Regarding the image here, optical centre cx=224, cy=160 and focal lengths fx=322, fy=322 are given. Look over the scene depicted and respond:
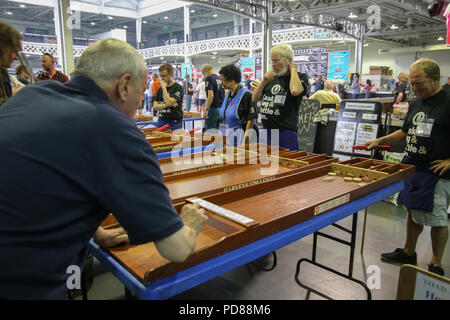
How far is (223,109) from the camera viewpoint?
11.8 ft

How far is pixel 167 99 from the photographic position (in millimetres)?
4383

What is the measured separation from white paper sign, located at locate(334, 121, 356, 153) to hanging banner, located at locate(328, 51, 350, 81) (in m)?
8.74

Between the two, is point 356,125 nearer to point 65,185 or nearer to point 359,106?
point 359,106

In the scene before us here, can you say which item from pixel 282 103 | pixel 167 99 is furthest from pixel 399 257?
pixel 167 99

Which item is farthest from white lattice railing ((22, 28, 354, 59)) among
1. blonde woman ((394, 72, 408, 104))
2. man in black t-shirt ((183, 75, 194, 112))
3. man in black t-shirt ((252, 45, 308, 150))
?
man in black t-shirt ((252, 45, 308, 150))

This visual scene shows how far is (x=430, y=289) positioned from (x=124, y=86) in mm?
1148

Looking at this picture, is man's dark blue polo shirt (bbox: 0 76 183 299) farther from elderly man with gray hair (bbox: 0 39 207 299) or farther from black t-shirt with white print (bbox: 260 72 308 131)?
black t-shirt with white print (bbox: 260 72 308 131)

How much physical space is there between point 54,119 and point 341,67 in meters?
13.6

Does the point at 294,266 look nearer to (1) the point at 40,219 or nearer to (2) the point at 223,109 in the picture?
(2) the point at 223,109

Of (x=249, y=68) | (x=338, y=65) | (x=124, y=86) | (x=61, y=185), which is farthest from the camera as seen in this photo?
(x=338, y=65)

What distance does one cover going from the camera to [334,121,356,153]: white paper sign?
5.02m

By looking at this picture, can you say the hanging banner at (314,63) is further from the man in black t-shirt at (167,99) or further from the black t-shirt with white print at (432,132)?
the black t-shirt with white print at (432,132)

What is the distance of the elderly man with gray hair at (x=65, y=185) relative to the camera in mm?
813

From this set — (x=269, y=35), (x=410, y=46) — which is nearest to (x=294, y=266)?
(x=269, y=35)
